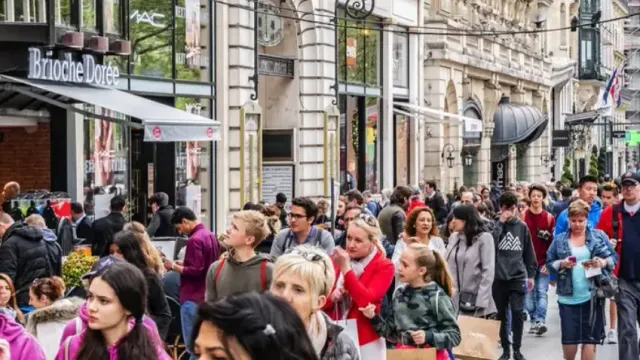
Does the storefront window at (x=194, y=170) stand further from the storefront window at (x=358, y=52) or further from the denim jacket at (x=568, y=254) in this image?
the denim jacket at (x=568, y=254)

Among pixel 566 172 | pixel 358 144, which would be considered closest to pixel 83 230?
pixel 358 144

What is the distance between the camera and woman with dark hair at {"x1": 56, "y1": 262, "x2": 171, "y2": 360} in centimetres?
598

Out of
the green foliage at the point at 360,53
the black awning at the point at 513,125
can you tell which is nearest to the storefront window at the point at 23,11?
the green foliage at the point at 360,53

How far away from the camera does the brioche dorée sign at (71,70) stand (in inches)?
742

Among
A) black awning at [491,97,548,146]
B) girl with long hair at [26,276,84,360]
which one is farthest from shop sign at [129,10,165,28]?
black awning at [491,97,548,146]

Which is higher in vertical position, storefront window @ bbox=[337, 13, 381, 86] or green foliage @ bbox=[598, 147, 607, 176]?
storefront window @ bbox=[337, 13, 381, 86]

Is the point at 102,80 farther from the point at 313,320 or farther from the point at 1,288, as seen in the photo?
the point at 313,320

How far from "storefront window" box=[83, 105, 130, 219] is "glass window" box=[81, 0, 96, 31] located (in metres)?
1.24

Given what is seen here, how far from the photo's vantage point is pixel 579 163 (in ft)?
253

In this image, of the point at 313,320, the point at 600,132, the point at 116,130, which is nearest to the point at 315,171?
the point at 116,130

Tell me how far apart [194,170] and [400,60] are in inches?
536

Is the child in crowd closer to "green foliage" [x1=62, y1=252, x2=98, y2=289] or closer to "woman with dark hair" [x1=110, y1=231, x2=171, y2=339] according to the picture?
"woman with dark hair" [x1=110, y1=231, x2=171, y2=339]

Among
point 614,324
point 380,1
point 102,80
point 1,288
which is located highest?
point 380,1

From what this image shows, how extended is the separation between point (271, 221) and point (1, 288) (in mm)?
6924
